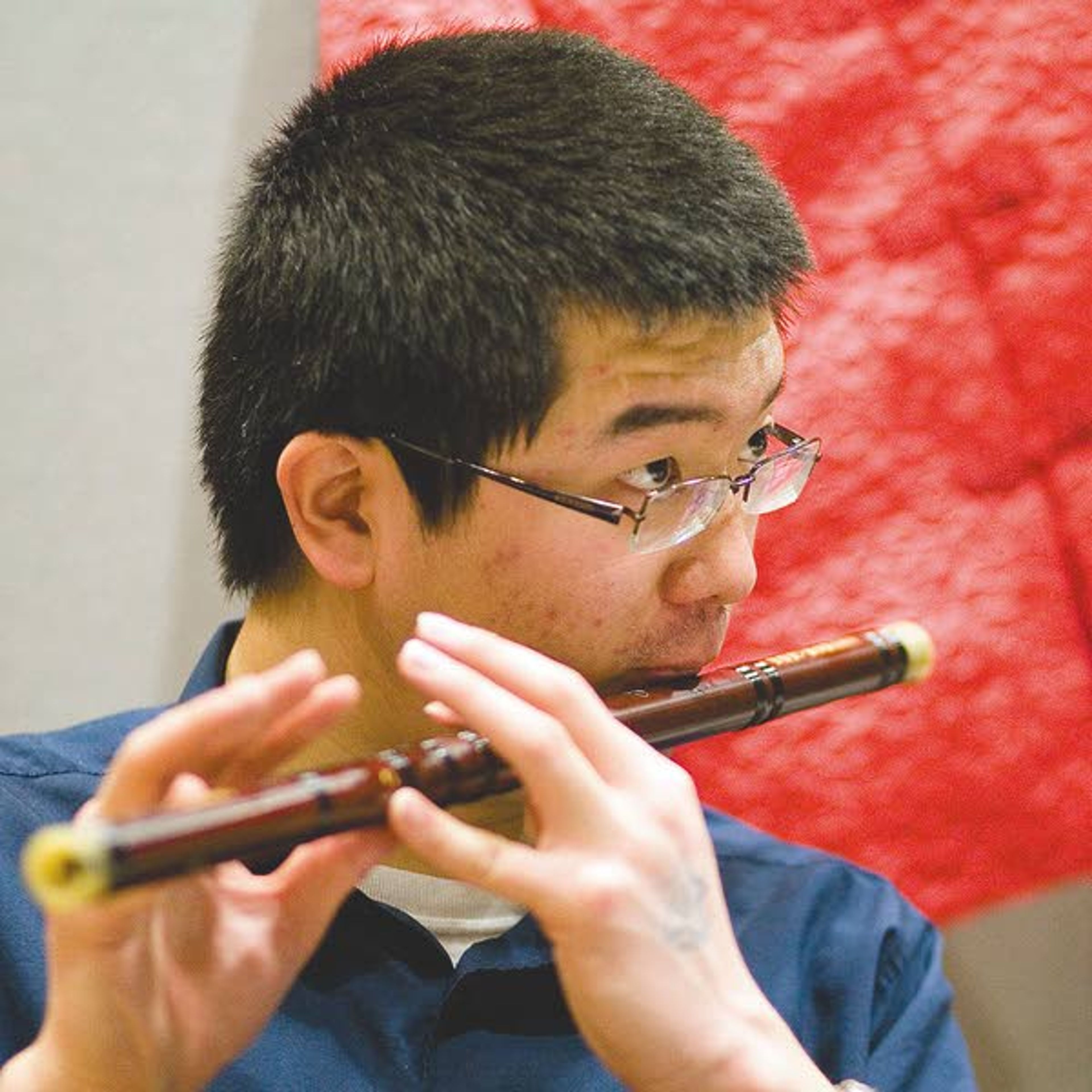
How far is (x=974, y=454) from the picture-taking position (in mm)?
1754

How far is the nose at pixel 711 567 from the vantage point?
1.24 meters

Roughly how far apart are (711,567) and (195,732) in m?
0.52

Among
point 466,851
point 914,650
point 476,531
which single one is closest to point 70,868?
point 466,851

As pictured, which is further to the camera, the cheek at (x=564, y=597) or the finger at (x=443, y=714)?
the cheek at (x=564, y=597)

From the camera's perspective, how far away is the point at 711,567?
124 cm

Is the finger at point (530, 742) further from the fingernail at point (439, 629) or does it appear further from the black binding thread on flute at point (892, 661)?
the black binding thread on flute at point (892, 661)

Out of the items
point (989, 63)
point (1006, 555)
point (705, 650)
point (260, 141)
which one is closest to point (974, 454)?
point (1006, 555)

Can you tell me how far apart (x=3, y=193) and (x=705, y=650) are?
3.46ft

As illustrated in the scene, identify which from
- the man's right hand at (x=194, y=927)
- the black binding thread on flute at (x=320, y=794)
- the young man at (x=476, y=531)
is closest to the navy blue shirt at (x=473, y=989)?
the young man at (x=476, y=531)

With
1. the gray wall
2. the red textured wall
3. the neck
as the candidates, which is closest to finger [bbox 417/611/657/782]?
the neck

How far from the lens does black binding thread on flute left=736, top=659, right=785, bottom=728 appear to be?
1.14 m

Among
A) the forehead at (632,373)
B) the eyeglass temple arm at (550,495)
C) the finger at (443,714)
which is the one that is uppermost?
the forehead at (632,373)

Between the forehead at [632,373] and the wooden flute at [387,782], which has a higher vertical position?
the forehead at [632,373]

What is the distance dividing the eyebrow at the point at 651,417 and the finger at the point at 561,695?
0.28 metres
